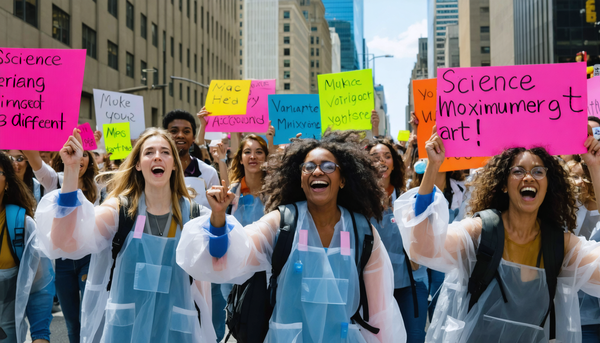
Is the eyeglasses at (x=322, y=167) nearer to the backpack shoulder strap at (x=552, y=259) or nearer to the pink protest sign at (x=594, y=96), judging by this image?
the backpack shoulder strap at (x=552, y=259)

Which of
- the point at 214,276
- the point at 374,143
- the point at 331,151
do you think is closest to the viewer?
the point at 214,276

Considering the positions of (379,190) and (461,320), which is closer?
(461,320)

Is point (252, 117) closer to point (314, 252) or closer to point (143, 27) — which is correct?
point (314, 252)

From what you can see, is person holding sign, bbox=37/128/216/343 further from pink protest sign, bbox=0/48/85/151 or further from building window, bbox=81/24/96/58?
building window, bbox=81/24/96/58

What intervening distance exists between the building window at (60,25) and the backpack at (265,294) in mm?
23016

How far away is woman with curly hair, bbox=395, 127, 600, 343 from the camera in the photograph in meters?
2.83

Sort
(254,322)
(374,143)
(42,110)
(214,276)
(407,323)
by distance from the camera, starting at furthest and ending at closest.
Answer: (374,143) → (407,323) → (42,110) → (254,322) → (214,276)

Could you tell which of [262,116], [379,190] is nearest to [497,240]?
[379,190]

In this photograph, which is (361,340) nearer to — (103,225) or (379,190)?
(379,190)

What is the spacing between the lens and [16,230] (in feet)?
12.2

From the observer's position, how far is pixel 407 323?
15.4 ft

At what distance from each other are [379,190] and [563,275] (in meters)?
1.08

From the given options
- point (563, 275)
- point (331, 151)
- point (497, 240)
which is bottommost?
point (563, 275)

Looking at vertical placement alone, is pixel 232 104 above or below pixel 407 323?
above
